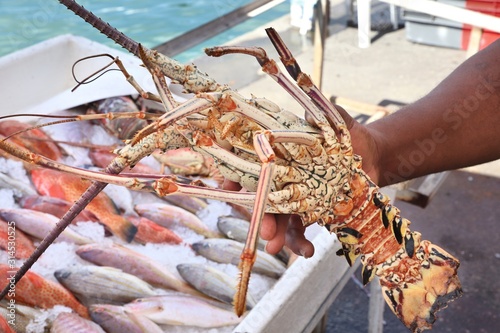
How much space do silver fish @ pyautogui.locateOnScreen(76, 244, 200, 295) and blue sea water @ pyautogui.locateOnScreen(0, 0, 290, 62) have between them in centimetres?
644

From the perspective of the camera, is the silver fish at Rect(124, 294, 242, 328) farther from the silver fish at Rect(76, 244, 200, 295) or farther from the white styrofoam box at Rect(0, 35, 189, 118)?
the white styrofoam box at Rect(0, 35, 189, 118)

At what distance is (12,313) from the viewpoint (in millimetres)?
1777

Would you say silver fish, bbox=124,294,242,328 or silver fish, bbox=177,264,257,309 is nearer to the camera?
silver fish, bbox=124,294,242,328

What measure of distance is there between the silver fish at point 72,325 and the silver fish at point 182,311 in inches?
5.4

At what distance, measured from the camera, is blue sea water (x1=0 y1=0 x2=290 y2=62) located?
8711 millimetres

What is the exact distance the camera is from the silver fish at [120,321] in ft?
5.94

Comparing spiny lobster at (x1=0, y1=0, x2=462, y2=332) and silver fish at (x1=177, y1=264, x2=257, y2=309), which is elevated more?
spiny lobster at (x1=0, y1=0, x2=462, y2=332)

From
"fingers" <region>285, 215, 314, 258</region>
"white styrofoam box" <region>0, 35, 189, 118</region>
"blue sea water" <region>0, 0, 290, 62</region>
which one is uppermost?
→ "white styrofoam box" <region>0, 35, 189, 118</region>

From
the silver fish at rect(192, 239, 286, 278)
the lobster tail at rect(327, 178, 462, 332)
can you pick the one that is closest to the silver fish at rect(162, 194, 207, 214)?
the silver fish at rect(192, 239, 286, 278)

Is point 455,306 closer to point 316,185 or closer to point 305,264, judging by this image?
point 305,264

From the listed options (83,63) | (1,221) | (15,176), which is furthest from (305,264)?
(83,63)

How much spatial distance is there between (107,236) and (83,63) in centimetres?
166

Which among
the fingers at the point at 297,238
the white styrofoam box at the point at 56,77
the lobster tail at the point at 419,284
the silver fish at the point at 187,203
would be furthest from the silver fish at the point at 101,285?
the white styrofoam box at the point at 56,77

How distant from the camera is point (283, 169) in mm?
1366
